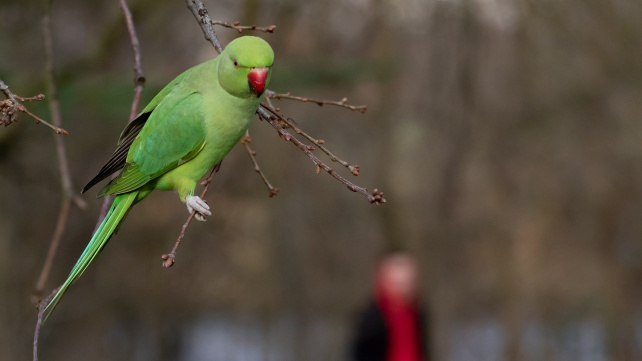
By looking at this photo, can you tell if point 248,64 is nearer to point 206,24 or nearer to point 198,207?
point 206,24

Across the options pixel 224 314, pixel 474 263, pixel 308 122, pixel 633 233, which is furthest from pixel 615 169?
pixel 224 314

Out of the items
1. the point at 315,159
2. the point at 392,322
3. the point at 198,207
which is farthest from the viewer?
the point at 392,322

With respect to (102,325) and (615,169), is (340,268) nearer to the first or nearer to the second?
(102,325)

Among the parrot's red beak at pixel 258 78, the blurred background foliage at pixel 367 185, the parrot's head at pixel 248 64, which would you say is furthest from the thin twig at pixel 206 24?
the blurred background foliage at pixel 367 185

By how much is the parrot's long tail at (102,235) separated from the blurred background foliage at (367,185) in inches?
120

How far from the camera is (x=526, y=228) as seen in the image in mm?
10172

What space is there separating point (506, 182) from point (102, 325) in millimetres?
6045

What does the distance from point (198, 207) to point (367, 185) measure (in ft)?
23.8

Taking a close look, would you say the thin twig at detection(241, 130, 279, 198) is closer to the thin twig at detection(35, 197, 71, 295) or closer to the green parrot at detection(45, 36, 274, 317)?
the green parrot at detection(45, 36, 274, 317)

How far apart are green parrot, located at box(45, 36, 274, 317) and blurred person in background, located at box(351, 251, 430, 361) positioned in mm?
3997

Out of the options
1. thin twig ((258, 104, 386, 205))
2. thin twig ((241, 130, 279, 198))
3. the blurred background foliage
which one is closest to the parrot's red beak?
thin twig ((258, 104, 386, 205))

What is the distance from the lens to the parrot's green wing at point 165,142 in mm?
2607

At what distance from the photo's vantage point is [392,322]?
661 cm

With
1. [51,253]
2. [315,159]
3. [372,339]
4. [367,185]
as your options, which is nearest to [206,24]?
[315,159]
